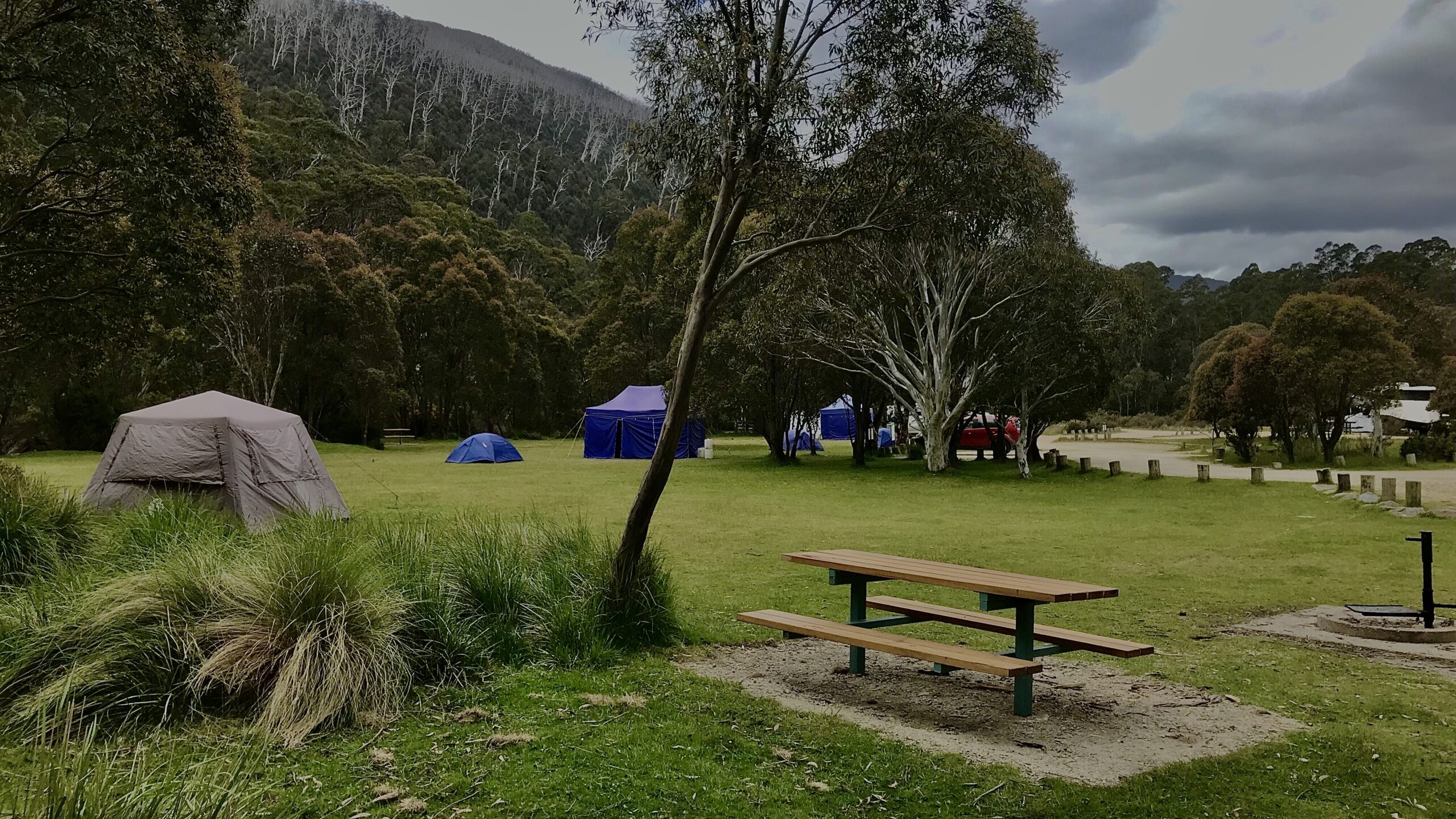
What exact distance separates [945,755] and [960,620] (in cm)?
147

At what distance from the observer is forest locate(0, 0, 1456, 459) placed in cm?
1013

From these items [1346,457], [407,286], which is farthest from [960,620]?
[407,286]

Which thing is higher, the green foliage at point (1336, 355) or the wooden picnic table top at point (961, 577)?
the green foliage at point (1336, 355)

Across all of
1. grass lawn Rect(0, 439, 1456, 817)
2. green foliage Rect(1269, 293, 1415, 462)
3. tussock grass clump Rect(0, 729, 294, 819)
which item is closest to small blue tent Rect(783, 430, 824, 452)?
green foliage Rect(1269, 293, 1415, 462)

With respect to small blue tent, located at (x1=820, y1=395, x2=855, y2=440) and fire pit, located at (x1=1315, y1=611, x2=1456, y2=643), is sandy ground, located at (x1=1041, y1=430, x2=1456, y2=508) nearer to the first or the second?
fire pit, located at (x1=1315, y1=611, x2=1456, y2=643)

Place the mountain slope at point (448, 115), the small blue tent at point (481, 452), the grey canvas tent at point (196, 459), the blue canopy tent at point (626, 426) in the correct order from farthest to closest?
the mountain slope at point (448, 115) < the blue canopy tent at point (626, 426) < the small blue tent at point (481, 452) < the grey canvas tent at point (196, 459)

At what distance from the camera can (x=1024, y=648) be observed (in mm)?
4809

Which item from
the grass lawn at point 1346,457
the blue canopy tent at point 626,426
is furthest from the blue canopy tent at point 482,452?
the grass lawn at point 1346,457

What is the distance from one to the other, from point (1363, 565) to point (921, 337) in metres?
14.2

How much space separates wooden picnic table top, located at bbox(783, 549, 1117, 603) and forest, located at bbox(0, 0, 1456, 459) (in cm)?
280

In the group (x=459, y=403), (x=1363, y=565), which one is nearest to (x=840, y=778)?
(x=1363, y=565)

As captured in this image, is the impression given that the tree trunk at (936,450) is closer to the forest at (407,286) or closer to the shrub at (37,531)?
the forest at (407,286)

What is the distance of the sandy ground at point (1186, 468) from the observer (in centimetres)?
1742

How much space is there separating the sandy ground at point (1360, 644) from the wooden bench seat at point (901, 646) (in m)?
3.09
